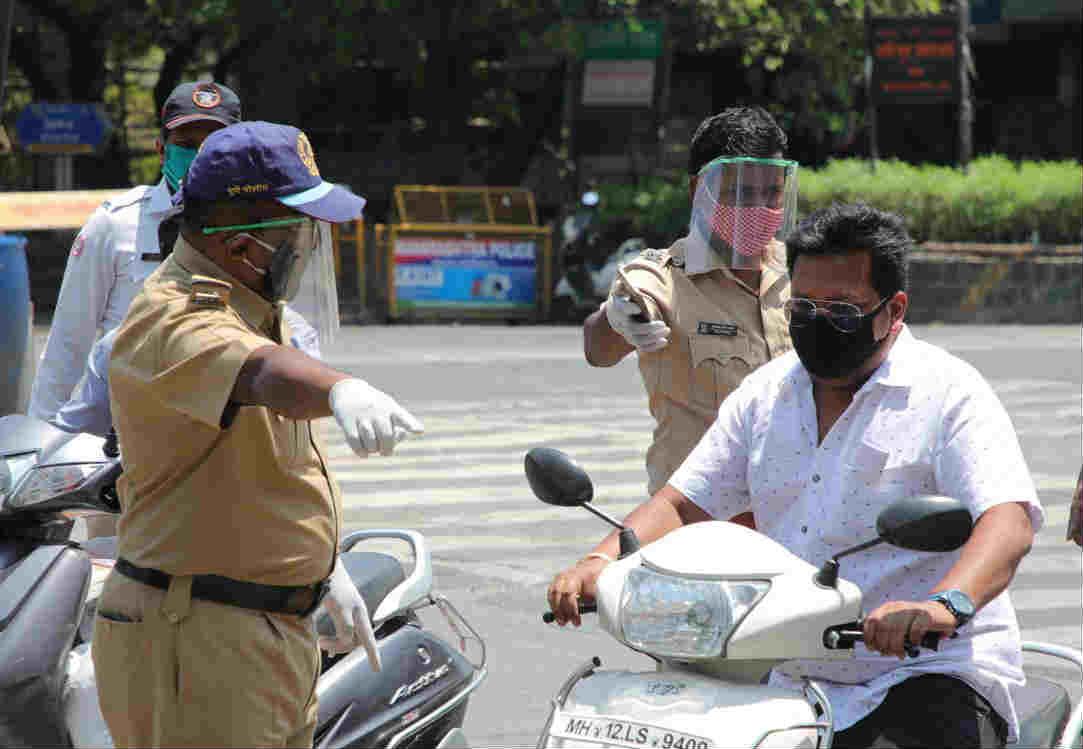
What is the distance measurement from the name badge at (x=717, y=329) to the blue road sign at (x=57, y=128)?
26.6 metres

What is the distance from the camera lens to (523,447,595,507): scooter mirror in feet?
11.3

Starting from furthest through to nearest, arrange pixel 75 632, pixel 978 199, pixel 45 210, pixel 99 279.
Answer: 1. pixel 978 199
2. pixel 45 210
3. pixel 99 279
4. pixel 75 632

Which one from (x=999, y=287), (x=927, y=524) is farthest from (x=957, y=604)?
(x=999, y=287)

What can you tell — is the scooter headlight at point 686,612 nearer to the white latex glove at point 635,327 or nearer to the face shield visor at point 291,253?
the face shield visor at point 291,253

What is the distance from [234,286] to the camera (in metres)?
3.23

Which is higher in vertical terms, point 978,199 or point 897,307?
point 897,307

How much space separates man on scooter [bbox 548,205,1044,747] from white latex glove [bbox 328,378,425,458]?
2.33 feet

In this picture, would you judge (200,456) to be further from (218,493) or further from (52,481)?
(52,481)

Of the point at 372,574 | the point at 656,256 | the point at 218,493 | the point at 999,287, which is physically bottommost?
the point at 999,287

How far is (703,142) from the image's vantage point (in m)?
4.81

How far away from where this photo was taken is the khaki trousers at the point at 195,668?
3.17 m

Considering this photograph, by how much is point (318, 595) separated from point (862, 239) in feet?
4.08

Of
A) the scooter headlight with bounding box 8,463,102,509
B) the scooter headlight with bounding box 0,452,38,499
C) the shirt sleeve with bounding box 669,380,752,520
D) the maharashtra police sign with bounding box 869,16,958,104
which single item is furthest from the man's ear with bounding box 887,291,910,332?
the maharashtra police sign with bounding box 869,16,958,104

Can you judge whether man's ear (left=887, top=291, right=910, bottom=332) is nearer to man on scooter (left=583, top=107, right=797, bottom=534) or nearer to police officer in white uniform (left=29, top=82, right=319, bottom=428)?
man on scooter (left=583, top=107, right=797, bottom=534)
